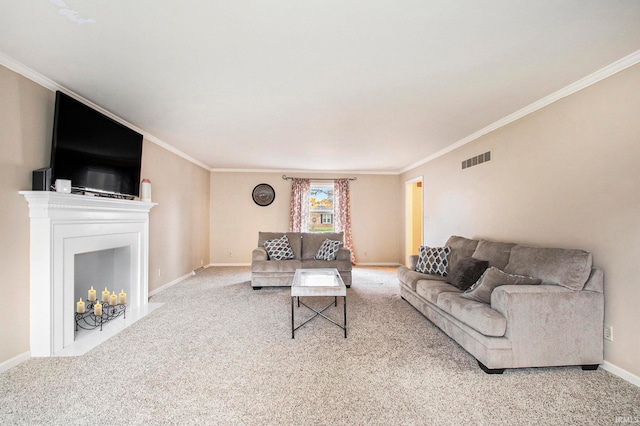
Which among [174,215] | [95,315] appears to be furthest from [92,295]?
[174,215]

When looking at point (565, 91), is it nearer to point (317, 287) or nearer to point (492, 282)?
point (492, 282)

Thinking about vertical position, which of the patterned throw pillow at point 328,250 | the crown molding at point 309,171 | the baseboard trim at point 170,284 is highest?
the crown molding at point 309,171

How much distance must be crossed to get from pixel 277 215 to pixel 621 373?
6.24 metres

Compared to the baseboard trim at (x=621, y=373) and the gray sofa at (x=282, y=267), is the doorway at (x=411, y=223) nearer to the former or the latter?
the gray sofa at (x=282, y=267)

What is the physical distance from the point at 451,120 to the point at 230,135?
10.1 ft

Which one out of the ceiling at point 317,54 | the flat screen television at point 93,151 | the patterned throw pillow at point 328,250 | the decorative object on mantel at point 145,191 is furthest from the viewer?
the patterned throw pillow at point 328,250

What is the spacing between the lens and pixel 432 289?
317 cm

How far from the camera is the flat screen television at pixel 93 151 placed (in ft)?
8.51

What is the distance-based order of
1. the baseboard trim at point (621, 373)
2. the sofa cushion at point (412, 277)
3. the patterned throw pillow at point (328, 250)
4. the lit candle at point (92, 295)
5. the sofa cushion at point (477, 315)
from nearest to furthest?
1. the baseboard trim at point (621, 373)
2. the sofa cushion at point (477, 315)
3. the lit candle at point (92, 295)
4. the sofa cushion at point (412, 277)
5. the patterned throw pillow at point (328, 250)

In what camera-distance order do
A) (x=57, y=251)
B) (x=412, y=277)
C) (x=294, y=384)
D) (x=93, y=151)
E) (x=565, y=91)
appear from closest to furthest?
(x=294, y=384)
(x=57, y=251)
(x=565, y=91)
(x=93, y=151)
(x=412, y=277)

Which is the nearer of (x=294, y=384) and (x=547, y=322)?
(x=294, y=384)

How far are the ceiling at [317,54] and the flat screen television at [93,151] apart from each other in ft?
0.78

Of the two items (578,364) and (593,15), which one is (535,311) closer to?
(578,364)

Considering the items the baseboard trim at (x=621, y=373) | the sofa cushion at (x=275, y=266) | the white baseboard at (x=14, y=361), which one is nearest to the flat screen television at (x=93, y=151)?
the white baseboard at (x=14, y=361)
